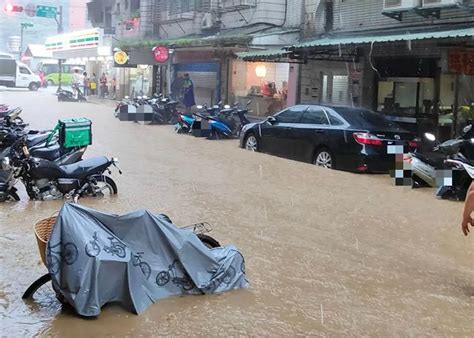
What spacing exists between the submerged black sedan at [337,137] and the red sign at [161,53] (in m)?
13.3

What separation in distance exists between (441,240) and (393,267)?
1561 mm

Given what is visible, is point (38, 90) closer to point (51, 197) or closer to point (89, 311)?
point (51, 197)

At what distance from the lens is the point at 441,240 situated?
298 inches

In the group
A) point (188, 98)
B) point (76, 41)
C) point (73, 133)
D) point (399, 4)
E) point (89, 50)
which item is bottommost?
point (73, 133)

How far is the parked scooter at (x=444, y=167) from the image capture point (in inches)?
398

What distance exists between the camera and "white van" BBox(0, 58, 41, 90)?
43.9m

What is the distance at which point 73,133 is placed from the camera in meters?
9.52

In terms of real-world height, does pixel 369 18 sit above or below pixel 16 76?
above

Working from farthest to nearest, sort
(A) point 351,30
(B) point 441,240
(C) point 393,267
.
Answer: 1. (A) point 351,30
2. (B) point 441,240
3. (C) point 393,267

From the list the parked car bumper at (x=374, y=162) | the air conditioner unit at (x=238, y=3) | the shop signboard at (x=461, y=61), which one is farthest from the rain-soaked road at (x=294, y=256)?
the air conditioner unit at (x=238, y=3)

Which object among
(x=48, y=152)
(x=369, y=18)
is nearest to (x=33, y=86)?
(x=369, y=18)

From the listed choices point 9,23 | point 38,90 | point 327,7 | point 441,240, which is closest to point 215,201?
point 441,240

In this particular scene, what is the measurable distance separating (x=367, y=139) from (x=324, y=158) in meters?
1.19

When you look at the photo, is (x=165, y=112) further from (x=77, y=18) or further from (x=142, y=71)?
(x=77, y=18)
